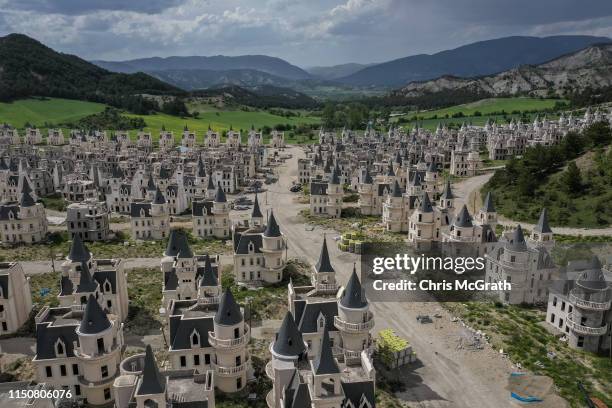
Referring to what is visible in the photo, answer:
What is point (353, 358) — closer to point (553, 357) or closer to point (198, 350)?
point (198, 350)

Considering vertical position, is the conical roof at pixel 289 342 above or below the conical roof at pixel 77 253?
below

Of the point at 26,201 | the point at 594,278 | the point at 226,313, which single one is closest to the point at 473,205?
the point at 594,278

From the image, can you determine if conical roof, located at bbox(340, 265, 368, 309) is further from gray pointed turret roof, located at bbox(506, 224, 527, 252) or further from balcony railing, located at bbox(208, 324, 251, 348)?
gray pointed turret roof, located at bbox(506, 224, 527, 252)

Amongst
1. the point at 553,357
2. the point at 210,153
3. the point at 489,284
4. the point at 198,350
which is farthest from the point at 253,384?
the point at 210,153

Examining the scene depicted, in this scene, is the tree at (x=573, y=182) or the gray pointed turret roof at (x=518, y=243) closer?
the gray pointed turret roof at (x=518, y=243)

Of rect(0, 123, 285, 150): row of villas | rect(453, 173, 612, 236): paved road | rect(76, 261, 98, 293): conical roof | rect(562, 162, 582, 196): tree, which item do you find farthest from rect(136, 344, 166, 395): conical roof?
rect(0, 123, 285, 150): row of villas

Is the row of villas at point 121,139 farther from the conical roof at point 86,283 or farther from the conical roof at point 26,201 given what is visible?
the conical roof at point 86,283

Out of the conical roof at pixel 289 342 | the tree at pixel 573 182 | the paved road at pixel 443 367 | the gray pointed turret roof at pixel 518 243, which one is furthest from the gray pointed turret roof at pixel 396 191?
the conical roof at pixel 289 342
